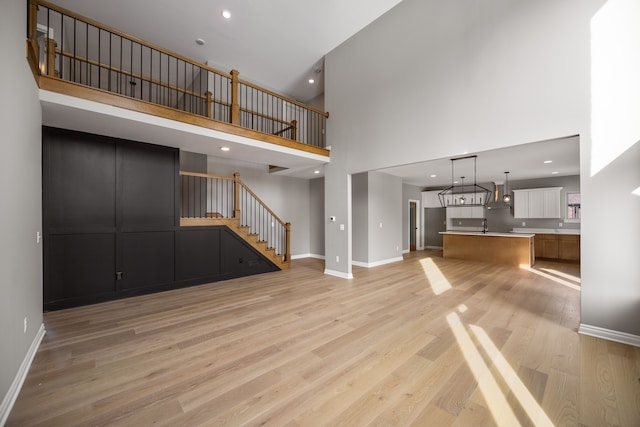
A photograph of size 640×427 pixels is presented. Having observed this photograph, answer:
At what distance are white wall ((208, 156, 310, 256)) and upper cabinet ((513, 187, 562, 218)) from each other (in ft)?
23.1

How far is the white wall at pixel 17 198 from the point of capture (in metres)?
1.77

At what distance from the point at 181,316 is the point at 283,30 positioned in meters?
5.65

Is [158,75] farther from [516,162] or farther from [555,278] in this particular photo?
[555,278]

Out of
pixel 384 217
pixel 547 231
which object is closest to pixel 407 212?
pixel 384 217

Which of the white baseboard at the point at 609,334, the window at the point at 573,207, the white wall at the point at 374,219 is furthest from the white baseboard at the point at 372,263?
the window at the point at 573,207

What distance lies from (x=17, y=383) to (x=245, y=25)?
6.09 meters

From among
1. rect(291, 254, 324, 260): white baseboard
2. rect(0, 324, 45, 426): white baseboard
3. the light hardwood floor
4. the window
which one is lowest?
rect(291, 254, 324, 260): white baseboard

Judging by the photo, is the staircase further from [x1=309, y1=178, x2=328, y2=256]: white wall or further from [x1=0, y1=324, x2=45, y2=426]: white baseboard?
[x1=0, y1=324, x2=45, y2=426]: white baseboard

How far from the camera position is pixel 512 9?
3465 mm

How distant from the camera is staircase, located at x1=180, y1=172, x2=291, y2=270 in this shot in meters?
5.58

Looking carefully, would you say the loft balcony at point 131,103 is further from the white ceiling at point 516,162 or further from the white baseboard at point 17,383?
the white ceiling at point 516,162

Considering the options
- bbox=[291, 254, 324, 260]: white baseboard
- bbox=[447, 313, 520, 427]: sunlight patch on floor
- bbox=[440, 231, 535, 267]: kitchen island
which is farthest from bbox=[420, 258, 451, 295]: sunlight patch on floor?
bbox=[291, 254, 324, 260]: white baseboard

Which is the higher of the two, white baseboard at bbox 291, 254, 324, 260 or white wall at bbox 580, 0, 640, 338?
white wall at bbox 580, 0, 640, 338

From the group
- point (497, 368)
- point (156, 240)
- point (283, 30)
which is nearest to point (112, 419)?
point (497, 368)
